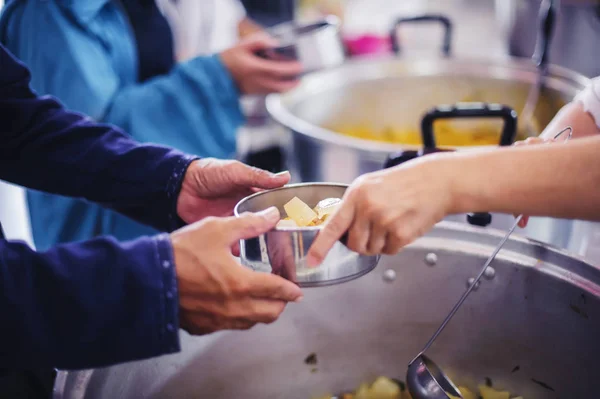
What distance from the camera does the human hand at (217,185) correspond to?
77 cm

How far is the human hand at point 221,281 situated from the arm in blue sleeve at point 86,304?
0.02 metres

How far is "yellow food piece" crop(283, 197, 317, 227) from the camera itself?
632 mm

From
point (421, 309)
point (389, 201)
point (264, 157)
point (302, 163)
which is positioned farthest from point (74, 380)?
point (264, 157)

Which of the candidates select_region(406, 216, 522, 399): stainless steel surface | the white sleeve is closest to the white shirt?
the white sleeve

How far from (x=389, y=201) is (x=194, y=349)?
1.40 ft

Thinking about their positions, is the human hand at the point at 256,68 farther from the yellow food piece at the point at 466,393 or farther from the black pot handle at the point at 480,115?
the yellow food piece at the point at 466,393

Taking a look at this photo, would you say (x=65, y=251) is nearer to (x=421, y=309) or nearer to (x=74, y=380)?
(x=74, y=380)

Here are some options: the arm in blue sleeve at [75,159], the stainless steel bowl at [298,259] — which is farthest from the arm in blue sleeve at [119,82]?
the stainless steel bowl at [298,259]

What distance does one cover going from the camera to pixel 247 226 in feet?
1.81

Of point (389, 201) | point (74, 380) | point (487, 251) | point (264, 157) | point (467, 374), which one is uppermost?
point (389, 201)

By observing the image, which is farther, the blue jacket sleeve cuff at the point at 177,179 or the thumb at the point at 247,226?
the blue jacket sleeve cuff at the point at 177,179

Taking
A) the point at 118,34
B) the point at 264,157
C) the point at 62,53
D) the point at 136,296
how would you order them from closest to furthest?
the point at 136,296 → the point at 62,53 → the point at 118,34 → the point at 264,157

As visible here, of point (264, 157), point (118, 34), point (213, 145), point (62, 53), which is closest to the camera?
point (62, 53)

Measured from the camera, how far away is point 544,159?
56 cm
